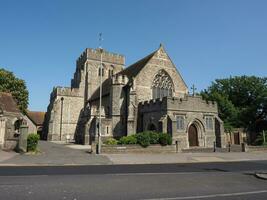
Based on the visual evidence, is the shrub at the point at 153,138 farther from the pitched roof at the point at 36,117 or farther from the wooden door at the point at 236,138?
the pitched roof at the point at 36,117

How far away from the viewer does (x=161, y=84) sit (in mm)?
36156

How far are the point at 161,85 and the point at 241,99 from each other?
2142 centimetres

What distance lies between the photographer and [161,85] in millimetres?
36156

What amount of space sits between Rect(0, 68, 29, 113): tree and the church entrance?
2602 centimetres

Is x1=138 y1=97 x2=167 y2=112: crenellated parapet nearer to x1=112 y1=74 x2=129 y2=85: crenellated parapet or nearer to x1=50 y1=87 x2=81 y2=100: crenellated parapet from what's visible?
x1=112 y1=74 x2=129 y2=85: crenellated parapet

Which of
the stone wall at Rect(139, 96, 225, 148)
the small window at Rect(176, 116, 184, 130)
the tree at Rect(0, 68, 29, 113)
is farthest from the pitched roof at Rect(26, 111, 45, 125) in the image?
the small window at Rect(176, 116, 184, 130)

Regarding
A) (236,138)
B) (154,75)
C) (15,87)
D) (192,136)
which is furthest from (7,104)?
(236,138)

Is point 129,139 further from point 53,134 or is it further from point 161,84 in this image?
point 53,134

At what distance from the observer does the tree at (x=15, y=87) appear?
124ft

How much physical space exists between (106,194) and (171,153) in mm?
16885

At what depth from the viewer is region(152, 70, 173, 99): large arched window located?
3534cm

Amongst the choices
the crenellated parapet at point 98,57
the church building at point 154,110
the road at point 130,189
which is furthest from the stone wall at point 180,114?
the crenellated parapet at point 98,57

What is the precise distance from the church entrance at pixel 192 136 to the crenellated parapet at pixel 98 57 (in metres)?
30.3

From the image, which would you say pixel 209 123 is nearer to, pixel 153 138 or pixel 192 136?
pixel 192 136
